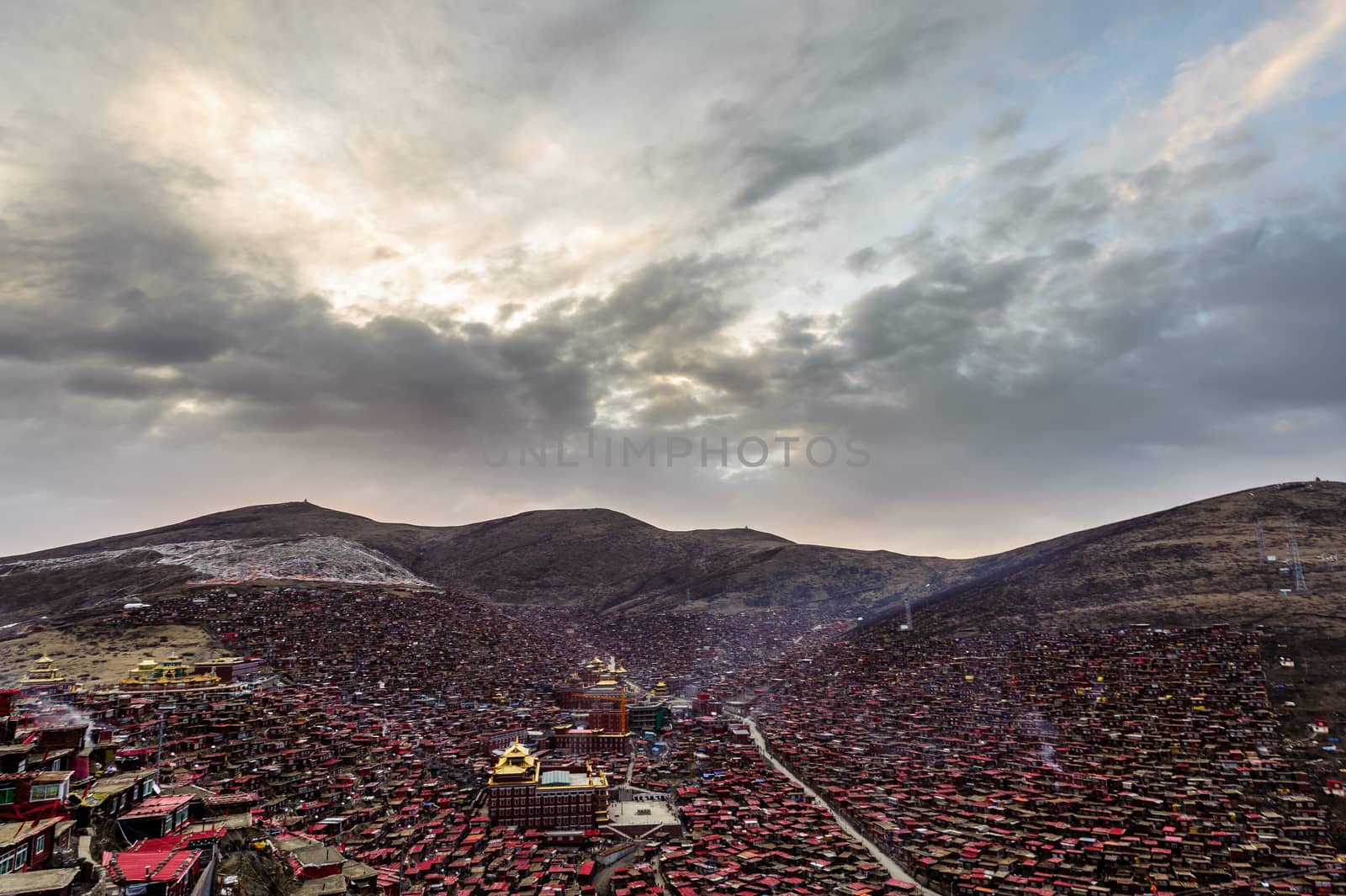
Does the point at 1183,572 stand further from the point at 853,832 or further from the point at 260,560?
the point at 260,560

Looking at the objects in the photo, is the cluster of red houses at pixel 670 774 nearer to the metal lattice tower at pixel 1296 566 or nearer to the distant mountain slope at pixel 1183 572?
the distant mountain slope at pixel 1183 572

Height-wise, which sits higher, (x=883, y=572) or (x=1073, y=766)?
(x=883, y=572)

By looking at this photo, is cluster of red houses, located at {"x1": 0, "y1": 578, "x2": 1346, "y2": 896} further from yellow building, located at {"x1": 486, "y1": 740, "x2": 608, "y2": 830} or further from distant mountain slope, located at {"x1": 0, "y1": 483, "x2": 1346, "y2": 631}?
distant mountain slope, located at {"x1": 0, "y1": 483, "x2": 1346, "y2": 631}

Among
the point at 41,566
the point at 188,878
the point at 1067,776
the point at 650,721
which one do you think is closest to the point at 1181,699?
the point at 1067,776

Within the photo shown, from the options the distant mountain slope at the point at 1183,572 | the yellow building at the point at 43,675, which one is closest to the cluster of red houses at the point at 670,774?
the yellow building at the point at 43,675

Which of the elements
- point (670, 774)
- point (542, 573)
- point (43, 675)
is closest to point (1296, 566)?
point (670, 774)

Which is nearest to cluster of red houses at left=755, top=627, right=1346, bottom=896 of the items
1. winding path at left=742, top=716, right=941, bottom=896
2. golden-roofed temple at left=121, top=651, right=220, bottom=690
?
winding path at left=742, top=716, right=941, bottom=896
